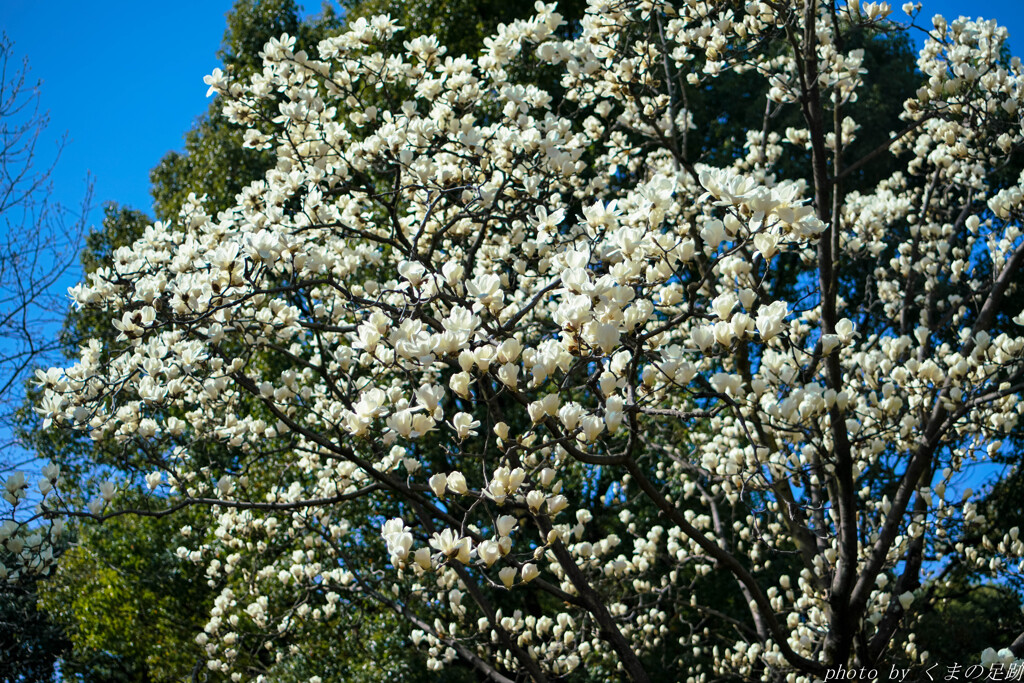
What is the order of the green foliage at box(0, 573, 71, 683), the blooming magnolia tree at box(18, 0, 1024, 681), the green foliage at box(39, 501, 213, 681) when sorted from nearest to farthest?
the blooming magnolia tree at box(18, 0, 1024, 681) → the green foliage at box(39, 501, 213, 681) → the green foliage at box(0, 573, 71, 683)

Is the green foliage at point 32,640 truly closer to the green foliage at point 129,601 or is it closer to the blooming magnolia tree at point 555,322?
the green foliage at point 129,601

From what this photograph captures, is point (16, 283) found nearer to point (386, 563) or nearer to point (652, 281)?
point (386, 563)

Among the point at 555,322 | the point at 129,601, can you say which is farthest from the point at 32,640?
the point at 555,322

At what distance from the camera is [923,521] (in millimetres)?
4094

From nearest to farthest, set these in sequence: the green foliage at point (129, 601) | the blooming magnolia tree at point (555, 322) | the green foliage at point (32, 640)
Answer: the blooming magnolia tree at point (555, 322)
the green foliage at point (129, 601)
the green foliage at point (32, 640)

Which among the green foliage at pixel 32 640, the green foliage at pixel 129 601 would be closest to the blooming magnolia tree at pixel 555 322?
the green foliage at pixel 129 601

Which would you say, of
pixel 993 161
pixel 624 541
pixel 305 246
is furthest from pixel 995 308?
pixel 624 541

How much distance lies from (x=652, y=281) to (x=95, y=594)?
7166mm

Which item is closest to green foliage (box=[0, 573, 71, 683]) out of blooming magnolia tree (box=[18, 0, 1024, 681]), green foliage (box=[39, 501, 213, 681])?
green foliage (box=[39, 501, 213, 681])

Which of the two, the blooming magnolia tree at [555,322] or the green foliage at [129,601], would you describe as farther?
the green foliage at [129,601]

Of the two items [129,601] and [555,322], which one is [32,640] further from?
[555,322]

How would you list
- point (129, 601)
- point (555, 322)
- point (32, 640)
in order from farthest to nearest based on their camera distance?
1. point (32, 640)
2. point (129, 601)
3. point (555, 322)

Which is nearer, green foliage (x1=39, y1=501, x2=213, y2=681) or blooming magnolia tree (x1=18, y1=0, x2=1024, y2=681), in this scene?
blooming magnolia tree (x1=18, y1=0, x2=1024, y2=681)

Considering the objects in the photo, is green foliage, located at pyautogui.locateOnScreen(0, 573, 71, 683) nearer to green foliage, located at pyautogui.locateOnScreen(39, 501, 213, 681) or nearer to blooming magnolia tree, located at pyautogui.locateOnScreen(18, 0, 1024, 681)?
green foliage, located at pyautogui.locateOnScreen(39, 501, 213, 681)
